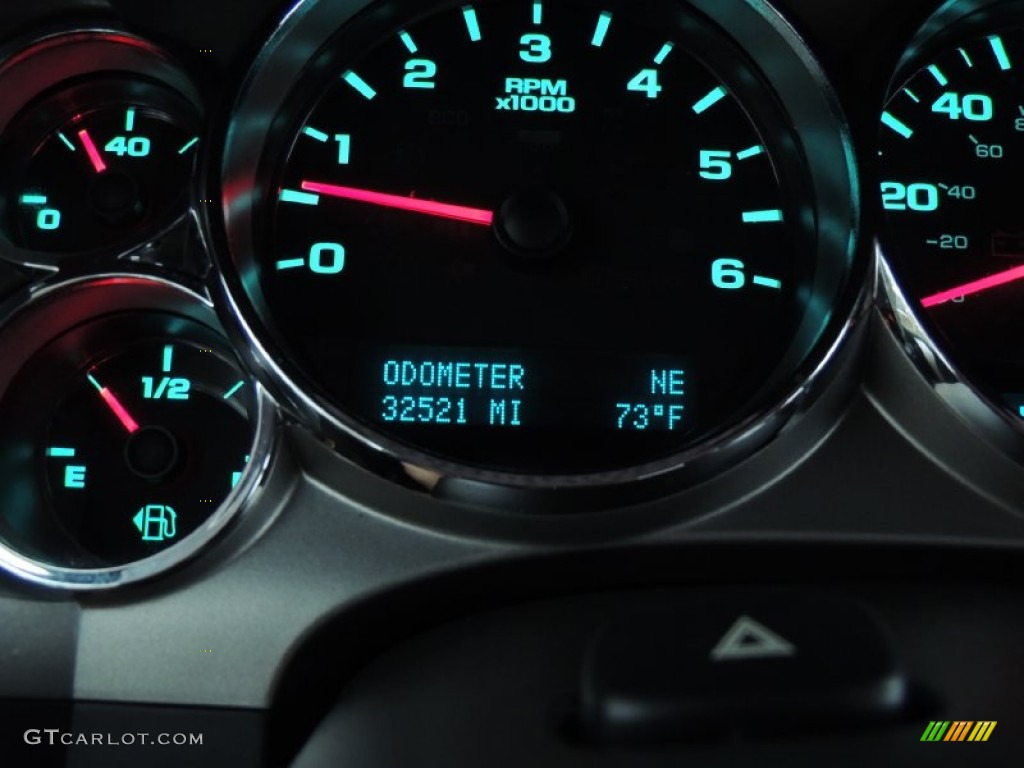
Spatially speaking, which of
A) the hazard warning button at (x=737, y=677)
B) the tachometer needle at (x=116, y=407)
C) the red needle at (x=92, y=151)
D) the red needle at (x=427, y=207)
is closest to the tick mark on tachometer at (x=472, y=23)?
the red needle at (x=427, y=207)

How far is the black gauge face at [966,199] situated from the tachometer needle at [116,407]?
97cm

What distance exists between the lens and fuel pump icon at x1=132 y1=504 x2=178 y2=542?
5.95 ft

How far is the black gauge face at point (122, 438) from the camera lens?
1816mm

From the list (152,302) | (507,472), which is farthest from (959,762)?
(152,302)

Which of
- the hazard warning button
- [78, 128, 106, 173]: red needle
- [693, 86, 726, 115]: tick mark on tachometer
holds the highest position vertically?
[693, 86, 726, 115]: tick mark on tachometer

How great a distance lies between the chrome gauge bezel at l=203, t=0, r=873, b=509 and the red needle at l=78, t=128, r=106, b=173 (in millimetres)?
229

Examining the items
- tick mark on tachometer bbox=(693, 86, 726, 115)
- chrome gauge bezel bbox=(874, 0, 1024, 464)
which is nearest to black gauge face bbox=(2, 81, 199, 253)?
tick mark on tachometer bbox=(693, 86, 726, 115)

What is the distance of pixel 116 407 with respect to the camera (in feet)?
6.20

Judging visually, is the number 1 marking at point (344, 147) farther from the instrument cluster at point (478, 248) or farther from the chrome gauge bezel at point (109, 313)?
the chrome gauge bezel at point (109, 313)

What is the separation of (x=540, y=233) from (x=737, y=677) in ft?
2.65

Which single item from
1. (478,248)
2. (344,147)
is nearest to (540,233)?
(478,248)

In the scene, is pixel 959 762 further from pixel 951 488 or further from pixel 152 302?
pixel 152 302

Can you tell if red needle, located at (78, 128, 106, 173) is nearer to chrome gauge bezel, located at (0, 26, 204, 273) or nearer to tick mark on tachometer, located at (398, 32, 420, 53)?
chrome gauge bezel, located at (0, 26, 204, 273)

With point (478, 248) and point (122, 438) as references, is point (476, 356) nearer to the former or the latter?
point (478, 248)
